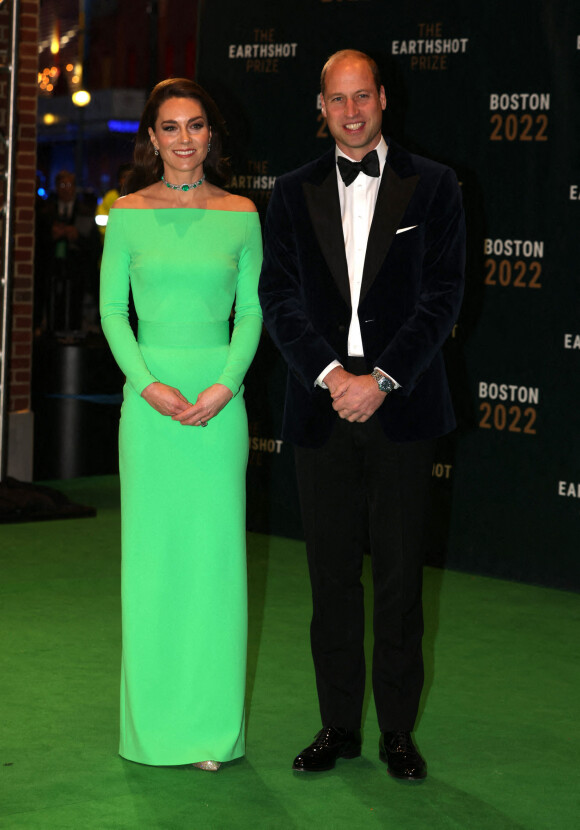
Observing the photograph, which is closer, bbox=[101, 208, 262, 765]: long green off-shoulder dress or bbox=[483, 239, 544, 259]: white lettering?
bbox=[101, 208, 262, 765]: long green off-shoulder dress

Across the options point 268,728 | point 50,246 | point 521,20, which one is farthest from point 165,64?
point 268,728

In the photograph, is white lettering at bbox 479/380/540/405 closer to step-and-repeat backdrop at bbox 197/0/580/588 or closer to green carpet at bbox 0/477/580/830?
step-and-repeat backdrop at bbox 197/0/580/588

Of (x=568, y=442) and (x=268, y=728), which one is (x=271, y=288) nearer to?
(x=268, y=728)

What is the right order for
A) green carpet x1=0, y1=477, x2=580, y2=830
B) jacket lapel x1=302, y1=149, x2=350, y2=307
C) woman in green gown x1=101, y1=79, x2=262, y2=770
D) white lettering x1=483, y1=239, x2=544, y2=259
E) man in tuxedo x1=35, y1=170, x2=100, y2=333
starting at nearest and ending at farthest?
1. green carpet x1=0, y1=477, x2=580, y2=830
2. jacket lapel x1=302, y1=149, x2=350, y2=307
3. woman in green gown x1=101, y1=79, x2=262, y2=770
4. white lettering x1=483, y1=239, x2=544, y2=259
5. man in tuxedo x1=35, y1=170, x2=100, y2=333

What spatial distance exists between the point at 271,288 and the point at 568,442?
2.96 meters

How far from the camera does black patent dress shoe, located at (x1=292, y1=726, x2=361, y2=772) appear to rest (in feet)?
12.6

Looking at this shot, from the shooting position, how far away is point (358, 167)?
146 inches

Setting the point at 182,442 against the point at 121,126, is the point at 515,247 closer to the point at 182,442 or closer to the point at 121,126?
the point at 182,442

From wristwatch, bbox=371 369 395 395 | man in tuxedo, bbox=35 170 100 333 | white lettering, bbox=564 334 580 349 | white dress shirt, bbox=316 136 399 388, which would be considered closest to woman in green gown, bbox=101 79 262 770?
white dress shirt, bbox=316 136 399 388

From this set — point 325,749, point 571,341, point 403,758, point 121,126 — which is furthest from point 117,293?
point 121,126

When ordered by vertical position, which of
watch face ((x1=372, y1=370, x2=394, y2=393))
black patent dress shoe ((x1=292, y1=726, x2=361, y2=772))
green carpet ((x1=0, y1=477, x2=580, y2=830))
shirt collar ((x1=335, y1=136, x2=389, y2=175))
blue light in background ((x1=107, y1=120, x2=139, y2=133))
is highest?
blue light in background ((x1=107, y1=120, x2=139, y2=133))

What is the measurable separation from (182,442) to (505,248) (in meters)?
3.13

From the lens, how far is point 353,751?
396cm

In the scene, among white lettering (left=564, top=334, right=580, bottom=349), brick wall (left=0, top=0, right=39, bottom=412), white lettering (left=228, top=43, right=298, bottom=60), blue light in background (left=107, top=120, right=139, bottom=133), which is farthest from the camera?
blue light in background (left=107, top=120, right=139, bottom=133)
